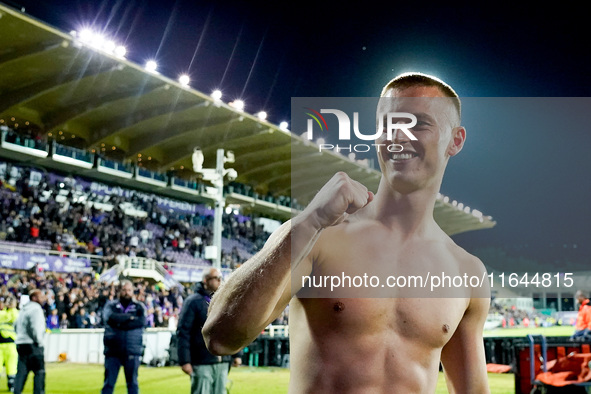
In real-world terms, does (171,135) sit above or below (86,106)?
below

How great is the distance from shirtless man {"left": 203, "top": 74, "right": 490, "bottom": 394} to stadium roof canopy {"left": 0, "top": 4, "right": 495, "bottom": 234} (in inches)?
588

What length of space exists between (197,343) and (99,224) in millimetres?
16420

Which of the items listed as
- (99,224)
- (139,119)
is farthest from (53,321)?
(139,119)

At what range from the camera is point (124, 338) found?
841 cm

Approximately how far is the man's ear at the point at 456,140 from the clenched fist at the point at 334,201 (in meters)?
0.63

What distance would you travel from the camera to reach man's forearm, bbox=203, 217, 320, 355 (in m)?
1.52

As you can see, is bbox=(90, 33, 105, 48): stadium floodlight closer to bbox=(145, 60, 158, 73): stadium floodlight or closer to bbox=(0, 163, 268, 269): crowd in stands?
bbox=(145, 60, 158, 73): stadium floodlight

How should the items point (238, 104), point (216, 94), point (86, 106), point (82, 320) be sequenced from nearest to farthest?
point (82, 320) < point (86, 106) < point (216, 94) < point (238, 104)

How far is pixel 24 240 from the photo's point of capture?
19.5 meters

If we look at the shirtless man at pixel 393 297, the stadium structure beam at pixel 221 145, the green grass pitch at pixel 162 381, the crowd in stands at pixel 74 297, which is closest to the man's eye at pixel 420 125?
the shirtless man at pixel 393 297

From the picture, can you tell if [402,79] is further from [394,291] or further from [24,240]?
[24,240]

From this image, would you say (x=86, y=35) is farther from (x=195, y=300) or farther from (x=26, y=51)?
(x=195, y=300)

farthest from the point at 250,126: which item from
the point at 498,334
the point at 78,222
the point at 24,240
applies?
the point at 498,334

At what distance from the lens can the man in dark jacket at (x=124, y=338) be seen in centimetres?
834
